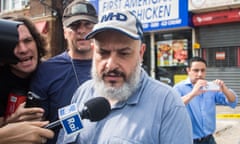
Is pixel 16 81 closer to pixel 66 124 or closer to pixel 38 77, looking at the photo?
pixel 38 77

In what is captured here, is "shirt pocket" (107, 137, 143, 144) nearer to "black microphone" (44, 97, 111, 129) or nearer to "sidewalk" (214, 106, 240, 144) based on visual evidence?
"black microphone" (44, 97, 111, 129)

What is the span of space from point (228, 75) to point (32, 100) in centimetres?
967

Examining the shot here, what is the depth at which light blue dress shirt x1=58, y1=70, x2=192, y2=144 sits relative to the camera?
1.65 meters

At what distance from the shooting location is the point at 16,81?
8.28 feet

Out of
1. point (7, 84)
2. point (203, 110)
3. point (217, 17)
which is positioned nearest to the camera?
point (7, 84)

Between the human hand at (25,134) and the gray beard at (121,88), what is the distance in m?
0.42

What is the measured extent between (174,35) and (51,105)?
33.6 feet

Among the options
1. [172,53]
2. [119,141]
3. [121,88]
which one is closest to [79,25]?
[121,88]

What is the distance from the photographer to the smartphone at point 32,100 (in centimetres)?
231

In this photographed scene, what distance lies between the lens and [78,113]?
5.28 feet

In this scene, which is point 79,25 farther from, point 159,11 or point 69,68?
point 159,11

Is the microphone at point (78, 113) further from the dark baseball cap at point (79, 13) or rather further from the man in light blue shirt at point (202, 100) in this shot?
the man in light blue shirt at point (202, 100)

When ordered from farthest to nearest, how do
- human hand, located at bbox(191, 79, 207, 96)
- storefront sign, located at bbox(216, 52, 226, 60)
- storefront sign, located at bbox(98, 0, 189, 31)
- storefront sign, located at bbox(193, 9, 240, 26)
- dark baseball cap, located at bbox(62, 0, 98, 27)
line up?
storefront sign, located at bbox(98, 0, 189, 31), storefront sign, located at bbox(216, 52, 226, 60), storefront sign, located at bbox(193, 9, 240, 26), human hand, located at bbox(191, 79, 207, 96), dark baseball cap, located at bbox(62, 0, 98, 27)

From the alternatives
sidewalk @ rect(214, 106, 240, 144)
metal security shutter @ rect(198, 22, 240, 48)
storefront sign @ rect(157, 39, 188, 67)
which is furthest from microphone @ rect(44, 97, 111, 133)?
storefront sign @ rect(157, 39, 188, 67)
